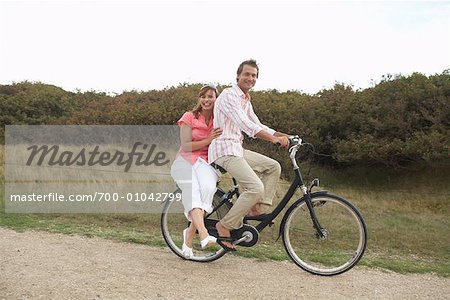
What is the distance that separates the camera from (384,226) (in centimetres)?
951

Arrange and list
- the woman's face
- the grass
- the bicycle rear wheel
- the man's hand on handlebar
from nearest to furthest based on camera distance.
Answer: the man's hand on handlebar < the woman's face < the bicycle rear wheel < the grass

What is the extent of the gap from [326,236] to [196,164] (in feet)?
5.06

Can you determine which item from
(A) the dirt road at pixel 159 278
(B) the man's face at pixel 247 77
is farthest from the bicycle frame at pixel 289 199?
(B) the man's face at pixel 247 77

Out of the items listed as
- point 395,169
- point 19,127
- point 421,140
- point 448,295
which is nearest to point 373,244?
point 448,295

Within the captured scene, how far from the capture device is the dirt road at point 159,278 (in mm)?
4578

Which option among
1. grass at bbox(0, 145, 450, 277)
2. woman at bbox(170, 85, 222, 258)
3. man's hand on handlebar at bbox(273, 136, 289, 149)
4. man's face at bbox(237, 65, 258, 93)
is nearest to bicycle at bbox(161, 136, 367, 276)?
man's hand on handlebar at bbox(273, 136, 289, 149)

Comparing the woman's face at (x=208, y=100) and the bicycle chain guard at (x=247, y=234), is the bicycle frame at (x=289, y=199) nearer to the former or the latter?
the bicycle chain guard at (x=247, y=234)

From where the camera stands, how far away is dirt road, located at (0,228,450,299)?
15.0 ft

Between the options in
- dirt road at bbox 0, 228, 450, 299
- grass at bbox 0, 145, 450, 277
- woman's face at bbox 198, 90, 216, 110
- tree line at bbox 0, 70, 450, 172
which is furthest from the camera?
tree line at bbox 0, 70, 450, 172

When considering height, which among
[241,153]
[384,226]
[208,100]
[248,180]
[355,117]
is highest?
[355,117]

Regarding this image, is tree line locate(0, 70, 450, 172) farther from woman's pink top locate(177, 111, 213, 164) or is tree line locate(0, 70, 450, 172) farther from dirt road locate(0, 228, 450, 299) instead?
woman's pink top locate(177, 111, 213, 164)

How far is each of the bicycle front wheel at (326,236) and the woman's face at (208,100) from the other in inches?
54.5

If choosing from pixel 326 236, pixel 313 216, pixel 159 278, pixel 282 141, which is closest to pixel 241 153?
pixel 282 141

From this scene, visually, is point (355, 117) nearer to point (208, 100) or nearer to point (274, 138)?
point (208, 100)
